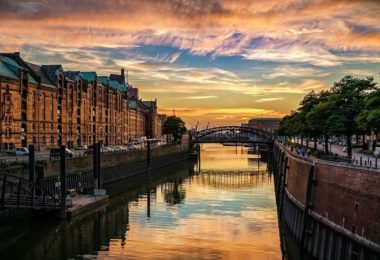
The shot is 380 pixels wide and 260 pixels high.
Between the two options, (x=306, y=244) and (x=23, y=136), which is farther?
(x=23, y=136)

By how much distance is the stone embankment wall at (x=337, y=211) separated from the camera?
954 inches

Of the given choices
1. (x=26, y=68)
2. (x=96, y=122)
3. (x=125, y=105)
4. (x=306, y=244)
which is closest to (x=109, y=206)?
(x=306, y=244)

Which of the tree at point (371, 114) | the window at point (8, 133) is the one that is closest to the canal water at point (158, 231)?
the tree at point (371, 114)

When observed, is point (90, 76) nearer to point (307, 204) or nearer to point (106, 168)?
point (106, 168)

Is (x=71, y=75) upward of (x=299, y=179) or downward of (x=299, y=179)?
upward

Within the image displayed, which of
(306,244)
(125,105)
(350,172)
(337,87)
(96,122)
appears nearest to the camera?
(350,172)

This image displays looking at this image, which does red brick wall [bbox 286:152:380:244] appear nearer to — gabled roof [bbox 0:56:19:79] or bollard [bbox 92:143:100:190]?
bollard [bbox 92:143:100:190]

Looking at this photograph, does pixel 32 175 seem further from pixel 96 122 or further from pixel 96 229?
pixel 96 122

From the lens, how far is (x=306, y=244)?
111 feet

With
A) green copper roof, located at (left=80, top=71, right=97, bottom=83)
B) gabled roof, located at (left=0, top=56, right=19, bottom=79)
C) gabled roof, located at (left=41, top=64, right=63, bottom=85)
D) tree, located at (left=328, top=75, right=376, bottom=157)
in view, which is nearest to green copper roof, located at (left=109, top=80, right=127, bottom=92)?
green copper roof, located at (left=80, top=71, right=97, bottom=83)

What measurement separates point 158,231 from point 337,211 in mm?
18236

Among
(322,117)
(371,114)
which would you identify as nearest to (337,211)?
(371,114)

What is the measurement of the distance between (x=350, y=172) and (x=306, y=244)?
800 cm

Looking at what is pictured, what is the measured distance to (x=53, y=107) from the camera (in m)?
96.8
